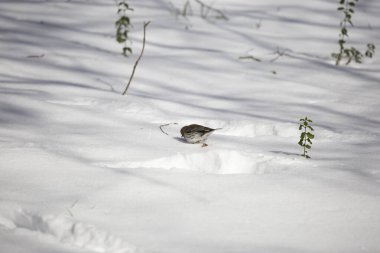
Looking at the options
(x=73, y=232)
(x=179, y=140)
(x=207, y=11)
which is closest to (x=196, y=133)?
(x=179, y=140)

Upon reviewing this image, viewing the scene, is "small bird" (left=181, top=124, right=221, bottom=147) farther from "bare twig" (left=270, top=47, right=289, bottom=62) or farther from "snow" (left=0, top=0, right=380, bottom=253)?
"bare twig" (left=270, top=47, right=289, bottom=62)

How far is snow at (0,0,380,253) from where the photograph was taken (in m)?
1.65

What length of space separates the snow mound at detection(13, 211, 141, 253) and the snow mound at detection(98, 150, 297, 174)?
616 millimetres

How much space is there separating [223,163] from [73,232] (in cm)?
111

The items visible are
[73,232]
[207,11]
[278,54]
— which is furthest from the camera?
[207,11]

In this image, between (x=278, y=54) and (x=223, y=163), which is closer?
(x=223, y=163)

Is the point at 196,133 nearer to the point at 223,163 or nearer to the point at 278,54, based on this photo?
the point at 223,163

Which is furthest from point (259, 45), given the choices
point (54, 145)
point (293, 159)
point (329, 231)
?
point (329, 231)

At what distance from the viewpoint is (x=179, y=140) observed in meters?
2.67

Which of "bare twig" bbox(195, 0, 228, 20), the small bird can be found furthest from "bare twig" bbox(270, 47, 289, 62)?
the small bird

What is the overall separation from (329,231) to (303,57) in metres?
3.56

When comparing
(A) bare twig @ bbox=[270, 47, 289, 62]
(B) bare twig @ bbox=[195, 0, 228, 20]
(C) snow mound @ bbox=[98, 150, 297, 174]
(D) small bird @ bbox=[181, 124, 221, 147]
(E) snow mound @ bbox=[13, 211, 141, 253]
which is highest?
(B) bare twig @ bbox=[195, 0, 228, 20]

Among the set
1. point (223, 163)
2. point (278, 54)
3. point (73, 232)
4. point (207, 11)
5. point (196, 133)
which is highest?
point (207, 11)

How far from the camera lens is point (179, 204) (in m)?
1.83
